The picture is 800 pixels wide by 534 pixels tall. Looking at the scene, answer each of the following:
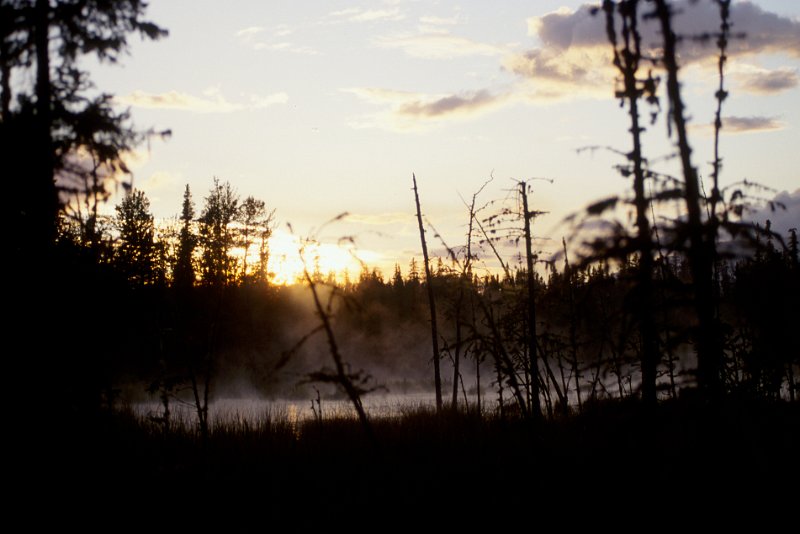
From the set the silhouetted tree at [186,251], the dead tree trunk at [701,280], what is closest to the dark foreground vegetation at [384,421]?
the dead tree trunk at [701,280]

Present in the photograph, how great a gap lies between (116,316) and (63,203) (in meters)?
2.73

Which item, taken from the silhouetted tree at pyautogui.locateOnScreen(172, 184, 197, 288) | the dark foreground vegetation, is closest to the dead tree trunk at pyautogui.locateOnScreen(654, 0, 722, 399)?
the dark foreground vegetation

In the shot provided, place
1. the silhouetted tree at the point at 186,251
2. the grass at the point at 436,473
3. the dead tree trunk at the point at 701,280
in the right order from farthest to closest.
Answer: the silhouetted tree at the point at 186,251
the grass at the point at 436,473
the dead tree trunk at the point at 701,280

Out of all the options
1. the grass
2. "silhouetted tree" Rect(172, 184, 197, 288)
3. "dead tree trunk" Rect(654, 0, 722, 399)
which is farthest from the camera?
"silhouetted tree" Rect(172, 184, 197, 288)

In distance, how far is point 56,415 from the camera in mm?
12000

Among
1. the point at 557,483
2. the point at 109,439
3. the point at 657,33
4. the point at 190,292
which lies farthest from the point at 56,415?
the point at 190,292

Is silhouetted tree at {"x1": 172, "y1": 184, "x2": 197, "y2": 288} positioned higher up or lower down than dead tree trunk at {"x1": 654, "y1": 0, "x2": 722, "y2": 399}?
higher up

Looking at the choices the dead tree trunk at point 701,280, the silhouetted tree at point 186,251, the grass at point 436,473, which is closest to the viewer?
the dead tree trunk at point 701,280

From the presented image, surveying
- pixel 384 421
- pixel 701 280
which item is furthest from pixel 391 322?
pixel 701 280

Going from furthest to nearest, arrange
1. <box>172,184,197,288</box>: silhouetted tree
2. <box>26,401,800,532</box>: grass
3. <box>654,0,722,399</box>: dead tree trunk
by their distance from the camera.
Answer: <box>172,184,197,288</box>: silhouetted tree < <box>26,401,800,532</box>: grass < <box>654,0,722,399</box>: dead tree trunk

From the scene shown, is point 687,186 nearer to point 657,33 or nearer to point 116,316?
point 657,33

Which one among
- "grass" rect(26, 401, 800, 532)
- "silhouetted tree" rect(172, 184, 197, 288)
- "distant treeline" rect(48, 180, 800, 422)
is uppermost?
"silhouetted tree" rect(172, 184, 197, 288)

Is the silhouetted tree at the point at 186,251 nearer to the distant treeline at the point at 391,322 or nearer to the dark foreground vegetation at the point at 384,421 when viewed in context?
the distant treeline at the point at 391,322

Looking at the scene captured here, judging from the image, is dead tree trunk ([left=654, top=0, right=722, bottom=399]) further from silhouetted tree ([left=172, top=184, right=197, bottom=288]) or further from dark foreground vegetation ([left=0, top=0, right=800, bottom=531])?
silhouetted tree ([left=172, top=184, right=197, bottom=288])
